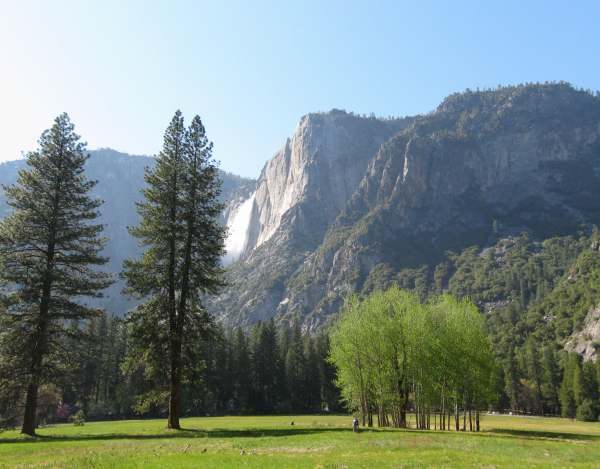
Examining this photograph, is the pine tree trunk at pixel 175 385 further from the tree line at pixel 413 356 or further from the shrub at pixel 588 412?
the shrub at pixel 588 412

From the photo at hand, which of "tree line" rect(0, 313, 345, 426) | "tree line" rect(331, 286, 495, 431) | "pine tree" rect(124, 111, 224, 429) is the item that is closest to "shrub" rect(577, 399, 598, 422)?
"tree line" rect(0, 313, 345, 426)

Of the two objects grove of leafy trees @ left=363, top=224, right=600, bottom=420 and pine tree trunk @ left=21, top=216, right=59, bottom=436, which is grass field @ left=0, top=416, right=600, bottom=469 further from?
grove of leafy trees @ left=363, top=224, right=600, bottom=420

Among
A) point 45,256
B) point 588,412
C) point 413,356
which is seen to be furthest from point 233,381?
point 45,256

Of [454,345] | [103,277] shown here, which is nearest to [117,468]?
[103,277]

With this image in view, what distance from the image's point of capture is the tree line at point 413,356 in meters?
47.3

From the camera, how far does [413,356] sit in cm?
4678

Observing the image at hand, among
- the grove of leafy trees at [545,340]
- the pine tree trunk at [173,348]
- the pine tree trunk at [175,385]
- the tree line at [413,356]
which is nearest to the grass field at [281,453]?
the pine tree trunk at [175,385]

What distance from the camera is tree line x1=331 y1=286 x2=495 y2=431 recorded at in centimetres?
4731

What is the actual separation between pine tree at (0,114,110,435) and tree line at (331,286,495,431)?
27.3 metres

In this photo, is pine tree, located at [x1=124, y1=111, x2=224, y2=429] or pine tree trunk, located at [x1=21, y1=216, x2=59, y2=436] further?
pine tree, located at [x1=124, y1=111, x2=224, y2=429]

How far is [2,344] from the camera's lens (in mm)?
28156

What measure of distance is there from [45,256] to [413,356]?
111 feet

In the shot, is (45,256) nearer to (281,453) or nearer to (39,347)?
(39,347)

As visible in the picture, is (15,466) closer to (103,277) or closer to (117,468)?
(117,468)
